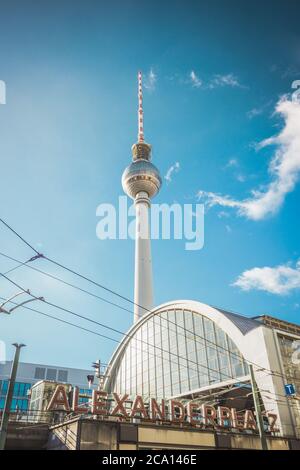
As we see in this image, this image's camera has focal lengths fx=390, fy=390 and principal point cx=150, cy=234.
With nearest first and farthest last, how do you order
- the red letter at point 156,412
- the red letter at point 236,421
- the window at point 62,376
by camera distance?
the red letter at point 156,412, the red letter at point 236,421, the window at point 62,376

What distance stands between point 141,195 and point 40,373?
191ft

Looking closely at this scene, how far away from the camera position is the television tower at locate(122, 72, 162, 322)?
84450mm

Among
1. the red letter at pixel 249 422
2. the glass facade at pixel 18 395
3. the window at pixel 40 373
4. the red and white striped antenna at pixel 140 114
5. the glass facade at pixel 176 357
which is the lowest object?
the red letter at pixel 249 422

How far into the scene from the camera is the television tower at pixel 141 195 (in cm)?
8445

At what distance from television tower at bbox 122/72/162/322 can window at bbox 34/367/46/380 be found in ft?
144

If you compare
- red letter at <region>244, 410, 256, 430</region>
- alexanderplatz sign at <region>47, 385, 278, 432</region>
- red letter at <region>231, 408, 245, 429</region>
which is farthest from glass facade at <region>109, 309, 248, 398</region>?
→ alexanderplatz sign at <region>47, 385, 278, 432</region>

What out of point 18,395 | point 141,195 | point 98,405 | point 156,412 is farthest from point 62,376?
point 98,405

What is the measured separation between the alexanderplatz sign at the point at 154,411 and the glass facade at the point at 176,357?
4.66 meters

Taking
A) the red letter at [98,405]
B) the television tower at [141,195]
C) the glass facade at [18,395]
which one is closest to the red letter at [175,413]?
the red letter at [98,405]

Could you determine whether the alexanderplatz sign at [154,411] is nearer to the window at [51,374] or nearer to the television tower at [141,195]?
the television tower at [141,195]

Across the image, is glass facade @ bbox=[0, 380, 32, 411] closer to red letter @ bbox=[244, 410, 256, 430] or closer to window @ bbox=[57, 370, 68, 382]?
window @ bbox=[57, 370, 68, 382]
